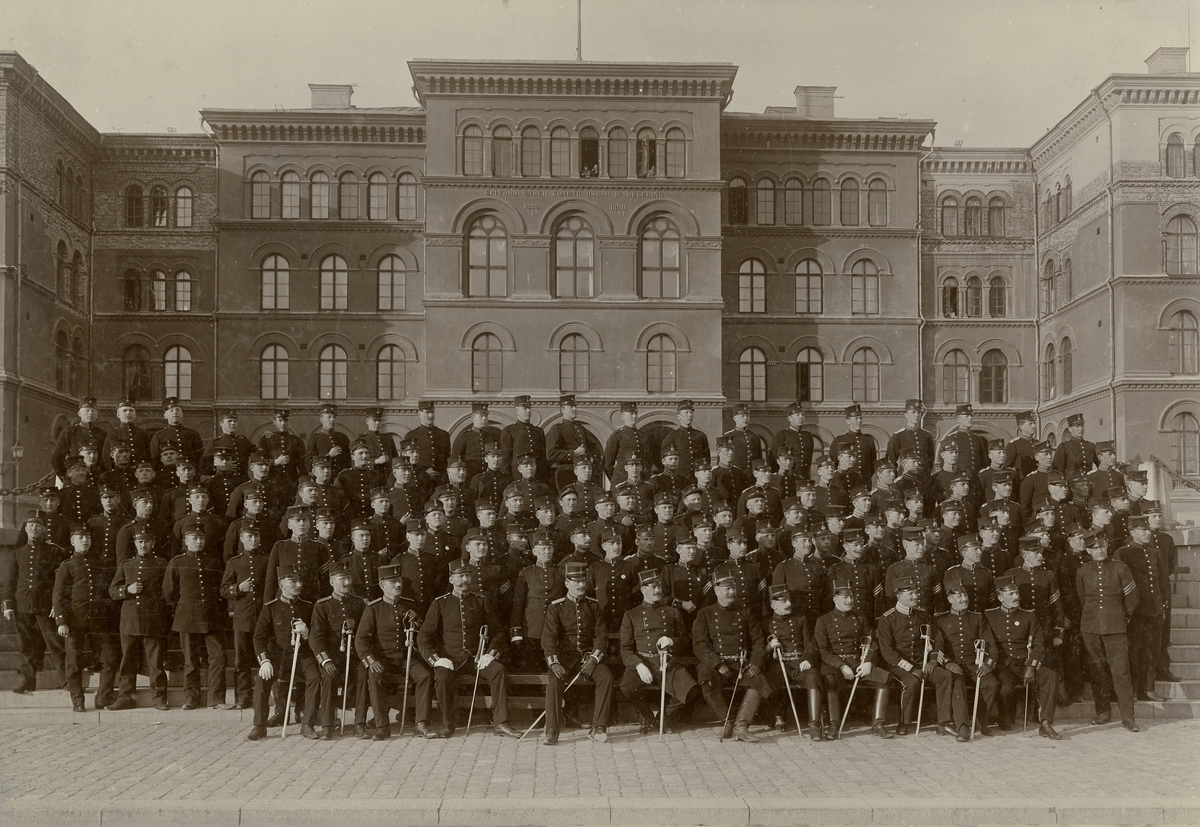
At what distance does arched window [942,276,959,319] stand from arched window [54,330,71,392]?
2753 centimetres

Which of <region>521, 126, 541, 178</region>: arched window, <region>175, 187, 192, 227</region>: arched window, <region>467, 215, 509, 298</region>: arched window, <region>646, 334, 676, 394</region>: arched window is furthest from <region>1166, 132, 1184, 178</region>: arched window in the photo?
<region>175, 187, 192, 227</region>: arched window

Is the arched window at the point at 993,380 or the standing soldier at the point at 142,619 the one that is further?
the arched window at the point at 993,380

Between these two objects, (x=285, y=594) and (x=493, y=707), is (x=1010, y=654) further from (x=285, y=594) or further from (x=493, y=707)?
(x=285, y=594)

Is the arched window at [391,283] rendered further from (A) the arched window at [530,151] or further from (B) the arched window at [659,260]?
(B) the arched window at [659,260]

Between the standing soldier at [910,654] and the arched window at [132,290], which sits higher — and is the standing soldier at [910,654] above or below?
below

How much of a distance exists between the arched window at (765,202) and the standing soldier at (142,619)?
1054 inches

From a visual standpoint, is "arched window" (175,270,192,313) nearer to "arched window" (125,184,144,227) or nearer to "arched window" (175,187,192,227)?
"arched window" (175,187,192,227)

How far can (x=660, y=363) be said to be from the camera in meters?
31.6

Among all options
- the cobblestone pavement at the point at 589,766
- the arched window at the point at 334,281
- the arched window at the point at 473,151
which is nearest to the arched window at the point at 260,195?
the arched window at the point at 334,281

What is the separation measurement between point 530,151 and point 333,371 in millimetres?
9200

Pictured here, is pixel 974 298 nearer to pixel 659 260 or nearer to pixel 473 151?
pixel 659 260

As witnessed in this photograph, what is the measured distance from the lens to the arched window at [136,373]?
36250 mm

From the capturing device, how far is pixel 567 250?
31.9 meters

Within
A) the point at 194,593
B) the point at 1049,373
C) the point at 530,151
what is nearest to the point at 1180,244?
the point at 1049,373
